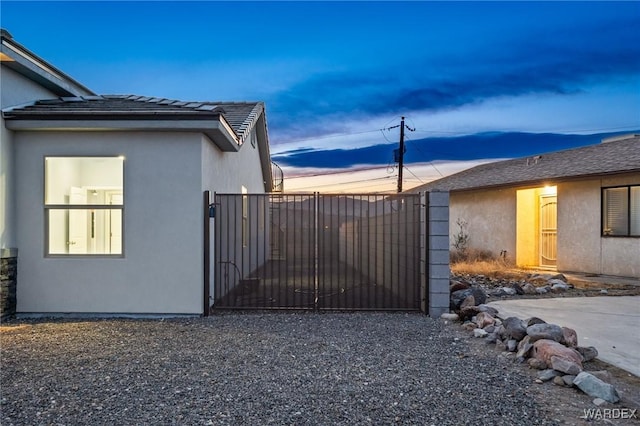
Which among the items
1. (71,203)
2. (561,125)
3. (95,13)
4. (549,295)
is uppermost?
(95,13)

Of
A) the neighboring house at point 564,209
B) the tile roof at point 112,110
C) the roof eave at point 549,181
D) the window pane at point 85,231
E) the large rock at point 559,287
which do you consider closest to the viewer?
the tile roof at point 112,110

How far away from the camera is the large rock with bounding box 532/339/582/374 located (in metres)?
4.24

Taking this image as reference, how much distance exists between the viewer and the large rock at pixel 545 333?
15.6 feet

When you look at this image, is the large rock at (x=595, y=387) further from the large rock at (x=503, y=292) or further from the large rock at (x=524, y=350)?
the large rock at (x=503, y=292)

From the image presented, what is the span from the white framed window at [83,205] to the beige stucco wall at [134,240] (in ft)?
0.59

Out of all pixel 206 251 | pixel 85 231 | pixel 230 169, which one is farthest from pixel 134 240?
pixel 230 169

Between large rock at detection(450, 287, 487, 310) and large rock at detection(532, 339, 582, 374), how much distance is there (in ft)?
8.70

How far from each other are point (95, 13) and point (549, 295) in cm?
1251

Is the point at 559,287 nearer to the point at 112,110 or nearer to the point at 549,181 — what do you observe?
the point at 549,181

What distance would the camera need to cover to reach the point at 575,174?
11.8m

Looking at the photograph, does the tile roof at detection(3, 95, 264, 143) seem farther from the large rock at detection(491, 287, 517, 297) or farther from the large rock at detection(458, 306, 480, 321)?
the large rock at detection(491, 287, 517, 297)

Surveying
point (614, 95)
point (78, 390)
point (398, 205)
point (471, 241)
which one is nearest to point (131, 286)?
point (78, 390)

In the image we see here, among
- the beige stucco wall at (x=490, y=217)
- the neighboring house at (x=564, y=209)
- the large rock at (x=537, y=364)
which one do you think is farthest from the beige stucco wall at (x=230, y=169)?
the beige stucco wall at (x=490, y=217)

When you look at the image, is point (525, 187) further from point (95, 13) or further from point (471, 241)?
point (95, 13)
